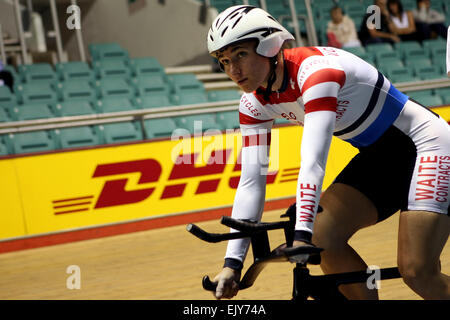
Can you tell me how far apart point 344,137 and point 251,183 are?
461 millimetres

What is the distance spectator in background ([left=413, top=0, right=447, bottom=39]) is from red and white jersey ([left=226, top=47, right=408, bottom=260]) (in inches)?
377

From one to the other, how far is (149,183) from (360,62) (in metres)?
4.85

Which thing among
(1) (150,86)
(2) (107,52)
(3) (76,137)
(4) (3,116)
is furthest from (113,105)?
(2) (107,52)

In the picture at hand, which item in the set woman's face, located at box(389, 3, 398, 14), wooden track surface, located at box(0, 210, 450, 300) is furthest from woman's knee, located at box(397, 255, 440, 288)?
woman's face, located at box(389, 3, 398, 14)

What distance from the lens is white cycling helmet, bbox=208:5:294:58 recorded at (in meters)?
2.04

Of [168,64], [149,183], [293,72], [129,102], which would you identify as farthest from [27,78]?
[293,72]

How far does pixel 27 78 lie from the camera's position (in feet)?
28.8

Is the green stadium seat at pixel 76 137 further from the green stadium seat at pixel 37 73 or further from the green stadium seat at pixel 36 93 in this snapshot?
the green stadium seat at pixel 37 73

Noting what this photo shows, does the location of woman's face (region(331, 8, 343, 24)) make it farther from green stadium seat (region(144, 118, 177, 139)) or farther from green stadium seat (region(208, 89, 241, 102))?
green stadium seat (region(144, 118, 177, 139))

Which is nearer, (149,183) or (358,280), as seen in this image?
(358,280)

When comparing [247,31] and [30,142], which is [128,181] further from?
[247,31]

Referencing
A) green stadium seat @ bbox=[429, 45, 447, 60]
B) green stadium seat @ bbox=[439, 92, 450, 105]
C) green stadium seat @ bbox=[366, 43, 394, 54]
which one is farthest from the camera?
green stadium seat @ bbox=[429, 45, 447, 60]

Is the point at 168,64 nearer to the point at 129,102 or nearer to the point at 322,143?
the point at 129,102

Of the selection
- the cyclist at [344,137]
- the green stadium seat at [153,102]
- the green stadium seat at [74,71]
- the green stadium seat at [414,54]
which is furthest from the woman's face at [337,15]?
the cyclist at [344,137]
